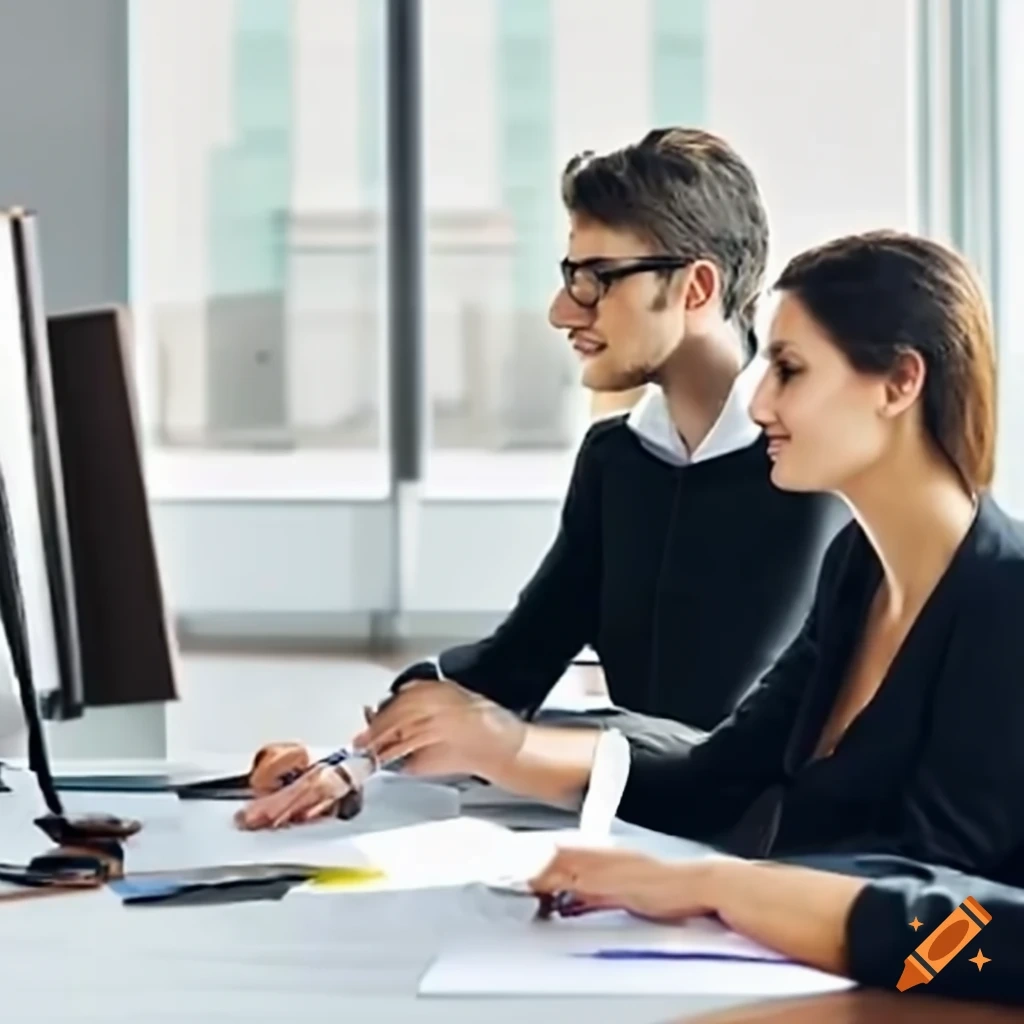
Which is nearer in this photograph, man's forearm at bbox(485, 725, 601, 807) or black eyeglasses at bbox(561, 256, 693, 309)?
man's forearm at bbox(485, 725, 601, 807)

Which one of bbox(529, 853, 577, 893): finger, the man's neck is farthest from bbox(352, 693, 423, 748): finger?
the man's neck

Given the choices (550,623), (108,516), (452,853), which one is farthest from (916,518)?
(108,516)

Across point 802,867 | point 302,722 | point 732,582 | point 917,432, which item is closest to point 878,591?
point 917,432

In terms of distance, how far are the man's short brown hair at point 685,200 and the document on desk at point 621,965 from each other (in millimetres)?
810

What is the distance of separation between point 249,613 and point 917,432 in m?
3.03

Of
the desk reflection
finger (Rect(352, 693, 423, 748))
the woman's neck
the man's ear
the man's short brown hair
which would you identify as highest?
the man's short brown hair

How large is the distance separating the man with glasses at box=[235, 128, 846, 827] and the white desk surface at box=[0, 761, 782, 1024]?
477 mm

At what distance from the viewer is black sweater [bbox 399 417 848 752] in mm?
1711

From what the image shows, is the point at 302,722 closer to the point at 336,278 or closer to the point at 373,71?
the point at 336,278

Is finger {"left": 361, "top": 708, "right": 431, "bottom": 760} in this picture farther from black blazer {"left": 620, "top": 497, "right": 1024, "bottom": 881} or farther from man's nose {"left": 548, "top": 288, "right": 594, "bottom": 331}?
man's nose {"left": 548, "top": 288, "right": 594, "bottom": 331}

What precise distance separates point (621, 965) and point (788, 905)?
0.10 m

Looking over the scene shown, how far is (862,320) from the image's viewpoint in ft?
3.97

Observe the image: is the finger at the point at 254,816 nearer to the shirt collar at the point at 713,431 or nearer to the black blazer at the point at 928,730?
the black blazer at the point at 928,730

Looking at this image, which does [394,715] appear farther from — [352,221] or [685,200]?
[352,221]
